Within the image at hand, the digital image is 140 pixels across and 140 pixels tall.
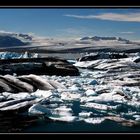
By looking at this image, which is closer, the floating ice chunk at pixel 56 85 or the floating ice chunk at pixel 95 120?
the floating ice chunk at pixel 95 120

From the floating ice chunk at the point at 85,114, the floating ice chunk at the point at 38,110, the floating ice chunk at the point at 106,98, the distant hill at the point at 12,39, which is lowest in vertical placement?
the floating ice chunk at the point at 85,114

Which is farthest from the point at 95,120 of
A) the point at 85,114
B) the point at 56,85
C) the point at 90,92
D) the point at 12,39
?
the point at 12,39

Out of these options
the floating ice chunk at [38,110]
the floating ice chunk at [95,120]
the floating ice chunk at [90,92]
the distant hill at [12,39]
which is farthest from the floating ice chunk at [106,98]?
the distant hill at [12,39]

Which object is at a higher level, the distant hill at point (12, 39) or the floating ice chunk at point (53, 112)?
the distant hill at point (12, 39)

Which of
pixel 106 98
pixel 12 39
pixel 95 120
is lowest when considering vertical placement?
pixel 95 120

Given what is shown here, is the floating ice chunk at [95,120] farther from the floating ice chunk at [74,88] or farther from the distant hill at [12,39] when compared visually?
the distant hill at [12,39]

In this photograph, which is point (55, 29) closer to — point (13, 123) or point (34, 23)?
point (34, 23)

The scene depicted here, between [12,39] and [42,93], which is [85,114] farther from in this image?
[12,39]

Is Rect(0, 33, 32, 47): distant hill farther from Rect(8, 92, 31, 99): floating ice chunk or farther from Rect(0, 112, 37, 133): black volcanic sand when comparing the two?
Rect(0, 112, 37, 133): black volcanic sand

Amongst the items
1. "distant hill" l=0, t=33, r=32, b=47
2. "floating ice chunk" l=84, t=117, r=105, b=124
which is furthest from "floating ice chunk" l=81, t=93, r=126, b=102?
"distant hill" l=0, t=33, r=32, b=47

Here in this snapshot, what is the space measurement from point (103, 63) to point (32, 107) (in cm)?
53

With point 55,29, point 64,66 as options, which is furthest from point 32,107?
point 55,29

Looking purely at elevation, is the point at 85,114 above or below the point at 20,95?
below

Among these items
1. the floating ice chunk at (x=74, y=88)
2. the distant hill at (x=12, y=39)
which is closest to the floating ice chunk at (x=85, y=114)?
the floating ice chunk at (x=74, y=88)
